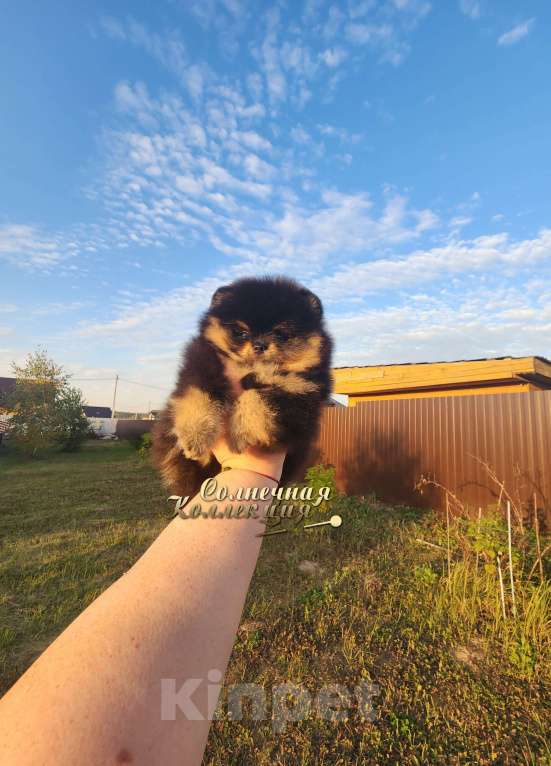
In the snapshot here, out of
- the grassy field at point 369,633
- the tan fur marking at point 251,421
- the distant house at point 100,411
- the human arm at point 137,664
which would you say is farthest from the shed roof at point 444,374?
the distant house at point 100,411

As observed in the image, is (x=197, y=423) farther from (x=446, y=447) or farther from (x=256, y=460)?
(x=446, y=447)

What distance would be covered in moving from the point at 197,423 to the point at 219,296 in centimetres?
91

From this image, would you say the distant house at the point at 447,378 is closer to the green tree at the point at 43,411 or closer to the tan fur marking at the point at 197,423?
the tan fur marking at the point at 197,423

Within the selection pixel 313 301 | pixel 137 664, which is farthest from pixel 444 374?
pixel 137 664

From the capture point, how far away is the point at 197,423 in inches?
59.4

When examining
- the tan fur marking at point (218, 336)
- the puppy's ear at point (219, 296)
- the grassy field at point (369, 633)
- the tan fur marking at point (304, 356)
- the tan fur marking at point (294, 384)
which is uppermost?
the puppy's ear at point (219, 296)

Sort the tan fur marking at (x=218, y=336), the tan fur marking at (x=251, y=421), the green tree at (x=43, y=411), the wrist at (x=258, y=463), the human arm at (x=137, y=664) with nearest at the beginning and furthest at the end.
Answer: the human arm at (x=137, y=664) < the wrist at (x=258, y=463) < the tan fur marking at (x=251, y=421) < the tan fur marking at (x=218, y=336) < the green tree at (x=43, y=411)

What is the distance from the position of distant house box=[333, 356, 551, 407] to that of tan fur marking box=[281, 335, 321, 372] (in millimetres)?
6327

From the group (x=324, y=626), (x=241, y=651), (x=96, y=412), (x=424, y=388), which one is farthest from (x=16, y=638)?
(x=96, y=412)

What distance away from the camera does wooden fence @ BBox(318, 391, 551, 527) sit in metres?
6.27

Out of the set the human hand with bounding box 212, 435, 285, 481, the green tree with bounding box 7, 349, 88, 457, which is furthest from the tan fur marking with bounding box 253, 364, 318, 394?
the green tree with bounding box 7, 349, 88, 457

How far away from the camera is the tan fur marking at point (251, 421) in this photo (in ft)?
4.19

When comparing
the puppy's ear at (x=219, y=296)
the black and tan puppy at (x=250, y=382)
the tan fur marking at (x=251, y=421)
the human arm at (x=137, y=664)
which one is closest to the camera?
the human arm at (x=137, y=664)

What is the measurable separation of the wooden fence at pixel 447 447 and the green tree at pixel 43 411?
16503mm
